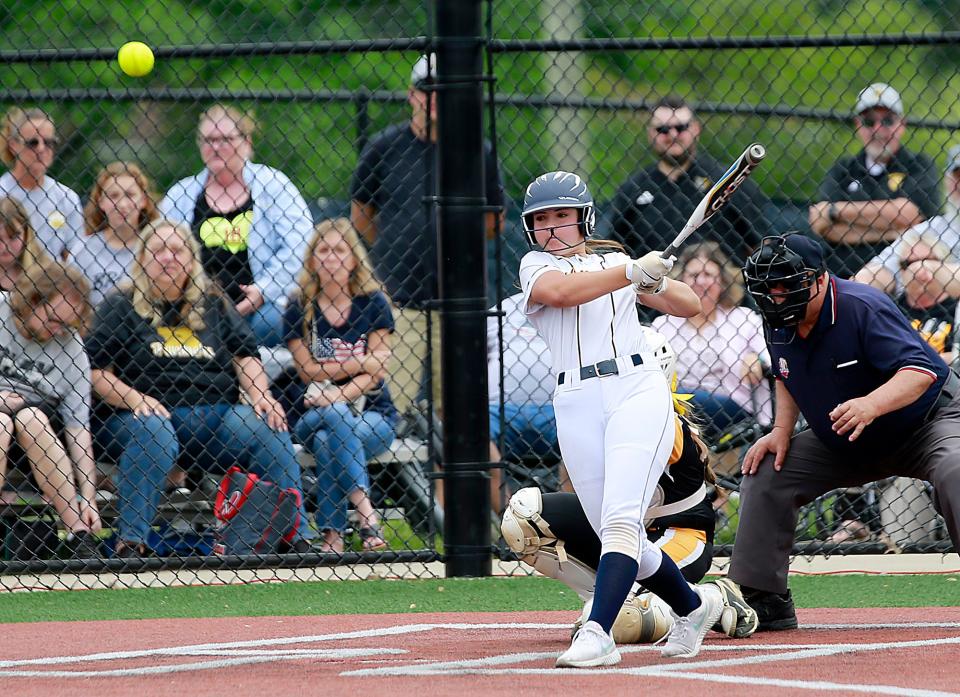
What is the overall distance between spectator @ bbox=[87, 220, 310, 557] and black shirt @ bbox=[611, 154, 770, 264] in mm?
1931

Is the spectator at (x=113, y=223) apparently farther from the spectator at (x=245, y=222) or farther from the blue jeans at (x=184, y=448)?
the blue jeans at (x=184, y=448)

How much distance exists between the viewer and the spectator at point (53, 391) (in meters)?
6.41

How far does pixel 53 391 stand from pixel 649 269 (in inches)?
140

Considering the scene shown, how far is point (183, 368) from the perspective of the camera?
21.8 ft

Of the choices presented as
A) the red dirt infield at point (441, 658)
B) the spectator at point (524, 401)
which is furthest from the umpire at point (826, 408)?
the spectator at point (524, 401)

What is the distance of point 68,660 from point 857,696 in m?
2.36

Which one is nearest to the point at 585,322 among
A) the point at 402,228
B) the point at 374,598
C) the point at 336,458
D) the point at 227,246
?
the point at 374,598

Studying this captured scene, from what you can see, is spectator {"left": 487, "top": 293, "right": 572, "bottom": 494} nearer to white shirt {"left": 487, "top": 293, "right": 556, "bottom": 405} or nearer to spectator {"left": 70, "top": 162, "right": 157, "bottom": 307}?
white shirt {"left": 487, "top": 293, "right": 556, "bottom": 405}

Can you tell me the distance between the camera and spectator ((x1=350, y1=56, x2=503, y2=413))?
7.11m

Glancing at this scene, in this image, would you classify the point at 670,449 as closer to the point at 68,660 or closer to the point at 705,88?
the point at 68,660

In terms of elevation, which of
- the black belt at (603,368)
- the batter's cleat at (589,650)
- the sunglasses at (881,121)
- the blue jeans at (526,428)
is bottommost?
the batter's cleat at (589,650)

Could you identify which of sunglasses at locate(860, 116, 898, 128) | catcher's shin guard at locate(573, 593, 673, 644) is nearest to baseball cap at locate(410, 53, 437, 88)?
sunglasses at locate(860, 116, 898, 128)

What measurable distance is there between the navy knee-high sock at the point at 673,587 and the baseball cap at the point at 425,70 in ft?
9.10

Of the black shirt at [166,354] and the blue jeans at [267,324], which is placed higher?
the blue jeans at [267,324]
